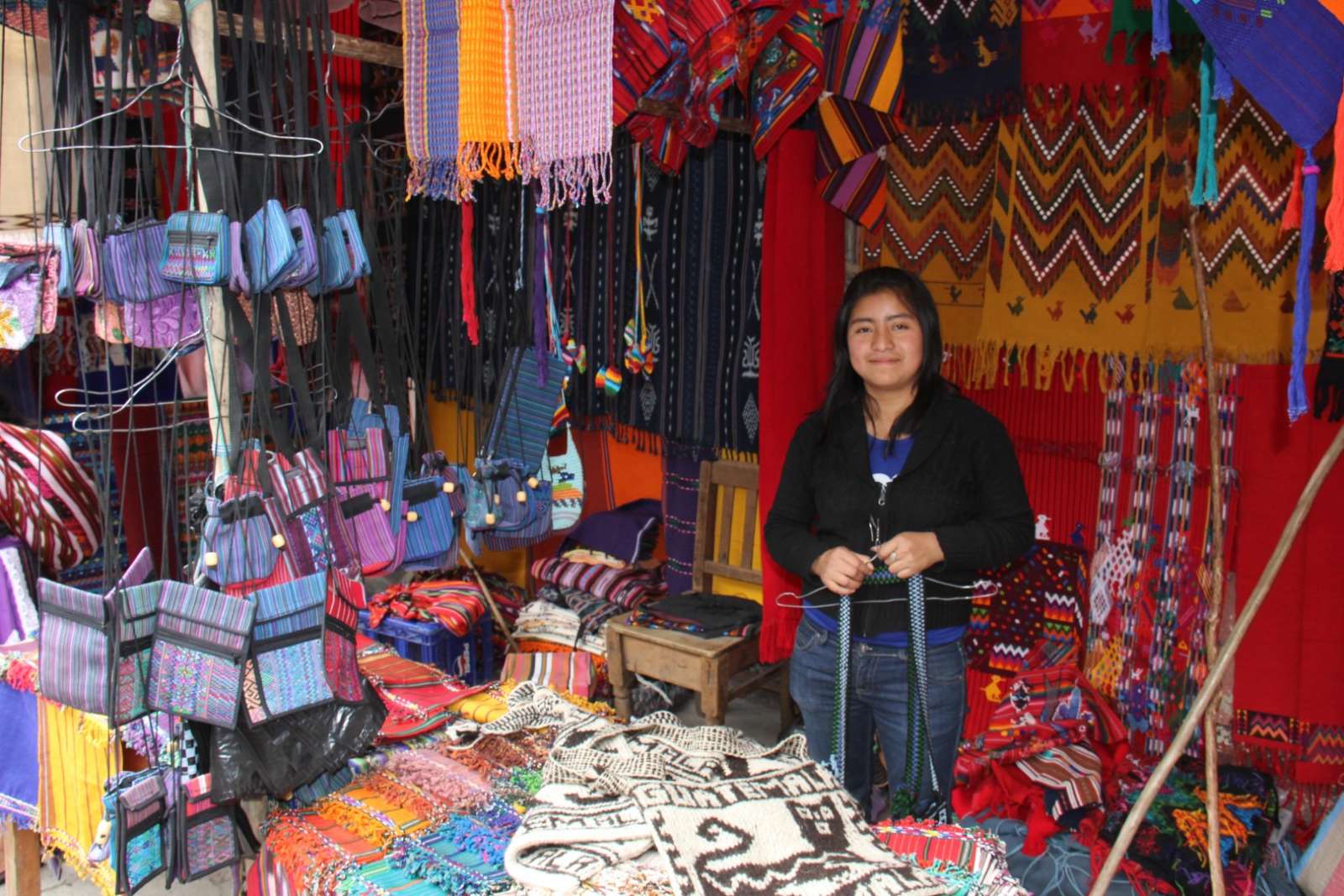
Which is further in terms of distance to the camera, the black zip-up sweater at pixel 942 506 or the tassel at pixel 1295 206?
the black zip-up sweater at pixel 942 506

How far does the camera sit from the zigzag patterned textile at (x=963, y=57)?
288cm

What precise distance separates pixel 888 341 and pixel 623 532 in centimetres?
245

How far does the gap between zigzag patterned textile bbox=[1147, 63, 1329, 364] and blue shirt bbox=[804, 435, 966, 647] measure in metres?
0.98

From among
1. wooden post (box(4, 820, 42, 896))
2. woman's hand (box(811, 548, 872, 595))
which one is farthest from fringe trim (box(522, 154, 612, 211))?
wooden post (box(4, 820, 42, 896))

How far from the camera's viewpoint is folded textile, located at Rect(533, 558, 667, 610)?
4.32 m

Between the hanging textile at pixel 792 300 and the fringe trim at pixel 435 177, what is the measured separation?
→ 3.51ft

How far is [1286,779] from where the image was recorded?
9.89ft

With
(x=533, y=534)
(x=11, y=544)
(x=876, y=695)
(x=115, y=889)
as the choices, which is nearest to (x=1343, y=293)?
(x=876, y=695)

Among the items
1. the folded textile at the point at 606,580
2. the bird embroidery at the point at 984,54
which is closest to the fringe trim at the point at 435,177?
the bird embroidery at the point at 984,54

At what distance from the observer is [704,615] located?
3727 mm

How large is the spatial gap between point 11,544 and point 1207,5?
2.85 metres

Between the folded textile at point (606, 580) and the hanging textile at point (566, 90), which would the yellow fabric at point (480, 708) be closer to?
the hanging textile at point (566, 90)

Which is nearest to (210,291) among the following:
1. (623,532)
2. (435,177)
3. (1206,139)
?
(435,177)

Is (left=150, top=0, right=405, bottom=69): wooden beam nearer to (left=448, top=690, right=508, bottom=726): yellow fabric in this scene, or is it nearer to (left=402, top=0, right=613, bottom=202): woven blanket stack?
(left=402, top=0, right=613, bottom=202): woven blanket stack
